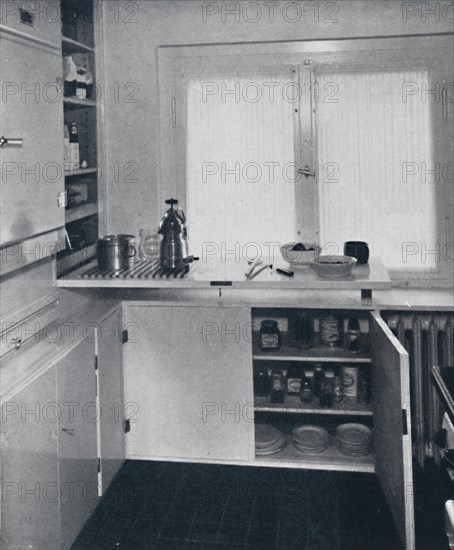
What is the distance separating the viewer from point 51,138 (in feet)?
9.46

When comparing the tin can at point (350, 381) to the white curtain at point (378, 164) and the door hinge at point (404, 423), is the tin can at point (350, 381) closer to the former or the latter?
the white curtain at point (378, 164)

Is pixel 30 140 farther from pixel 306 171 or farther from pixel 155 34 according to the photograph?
pixel 306 171

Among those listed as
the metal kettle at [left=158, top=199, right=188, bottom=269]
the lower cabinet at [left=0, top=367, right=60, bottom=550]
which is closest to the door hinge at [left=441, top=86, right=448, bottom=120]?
the metal kettle at [left=158, top=199, right=188, bottom=269]

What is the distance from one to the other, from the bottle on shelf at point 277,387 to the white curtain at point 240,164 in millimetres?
642

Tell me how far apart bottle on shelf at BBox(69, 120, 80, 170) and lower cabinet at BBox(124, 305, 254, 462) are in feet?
2.48

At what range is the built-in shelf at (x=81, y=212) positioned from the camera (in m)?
3.50

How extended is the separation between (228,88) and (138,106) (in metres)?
0.50

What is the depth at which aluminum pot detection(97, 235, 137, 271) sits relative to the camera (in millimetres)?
3309

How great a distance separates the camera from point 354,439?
140 inches

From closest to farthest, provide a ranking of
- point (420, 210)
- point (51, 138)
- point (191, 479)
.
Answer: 1. point (51, 138)
2. point (191, 479)
3. point (420, 210)

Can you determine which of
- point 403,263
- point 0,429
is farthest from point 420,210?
point 0,429

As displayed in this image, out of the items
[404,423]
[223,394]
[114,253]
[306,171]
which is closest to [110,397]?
[223,394]

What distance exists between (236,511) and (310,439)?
1.93ft

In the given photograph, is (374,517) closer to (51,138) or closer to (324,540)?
(324,540)
